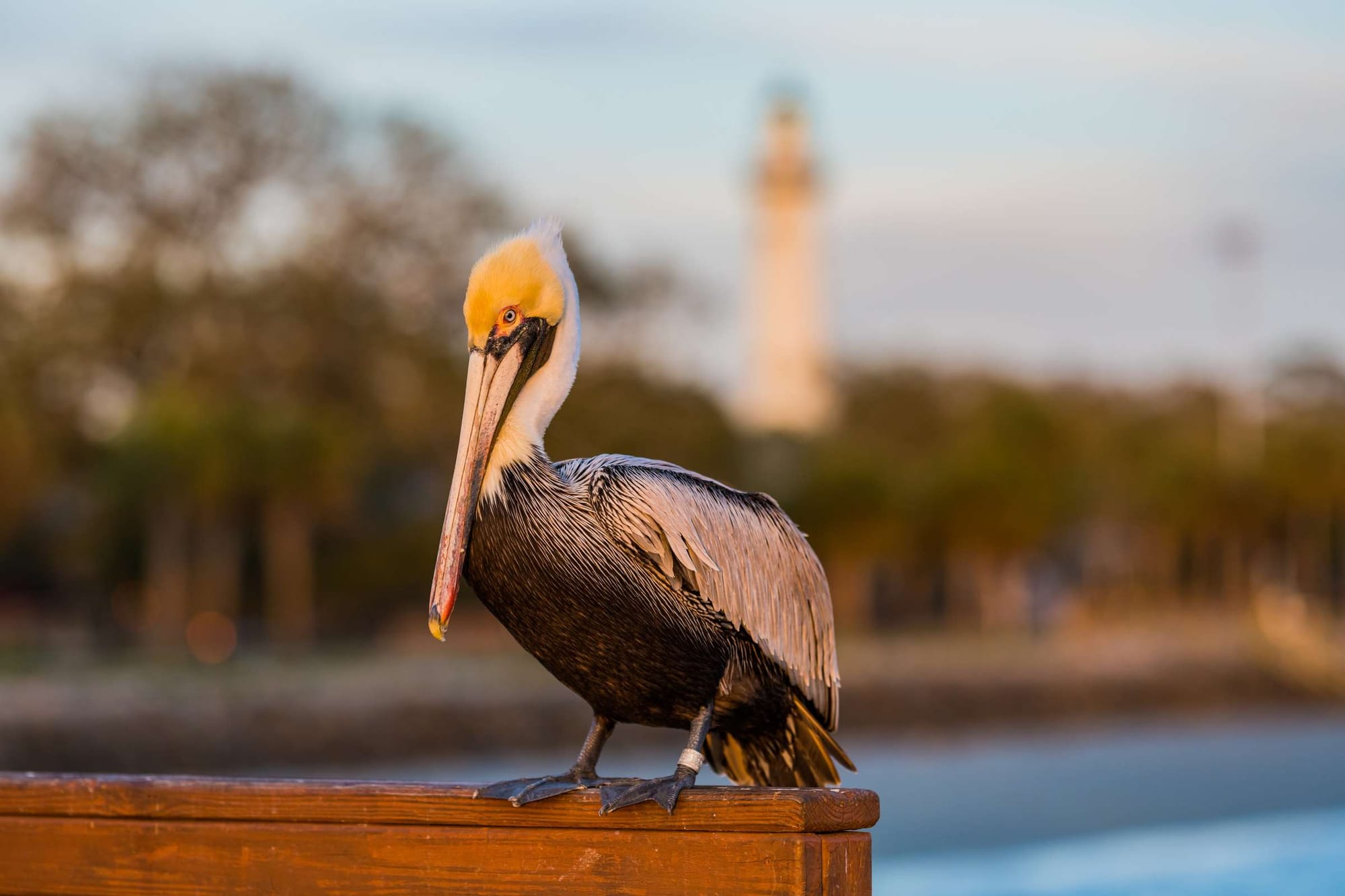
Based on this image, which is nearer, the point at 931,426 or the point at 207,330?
the point at 207,330

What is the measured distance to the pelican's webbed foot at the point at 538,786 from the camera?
288 centimetres

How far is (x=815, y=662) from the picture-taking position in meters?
3.21

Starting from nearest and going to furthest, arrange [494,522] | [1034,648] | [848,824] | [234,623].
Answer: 1. [848,824]
2. [494,522]
3. [234,623]
4. [1034,648]

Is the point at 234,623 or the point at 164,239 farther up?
the point at 164,239

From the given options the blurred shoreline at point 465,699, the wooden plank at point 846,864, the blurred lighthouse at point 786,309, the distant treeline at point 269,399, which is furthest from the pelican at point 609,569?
the blurred lighthouse at point 786,309

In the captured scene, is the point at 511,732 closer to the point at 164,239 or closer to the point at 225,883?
the point at 164,239

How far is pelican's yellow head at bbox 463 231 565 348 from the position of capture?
10.2 ft

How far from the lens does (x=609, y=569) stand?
298 cm

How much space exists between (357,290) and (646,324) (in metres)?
4.93

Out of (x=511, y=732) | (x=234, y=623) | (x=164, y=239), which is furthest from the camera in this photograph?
(x=164, y=239)

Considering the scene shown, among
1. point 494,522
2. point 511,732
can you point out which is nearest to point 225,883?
point 494,522

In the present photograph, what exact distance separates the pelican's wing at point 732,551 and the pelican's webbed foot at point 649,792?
32cm

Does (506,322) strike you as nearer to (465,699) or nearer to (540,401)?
(540,401)

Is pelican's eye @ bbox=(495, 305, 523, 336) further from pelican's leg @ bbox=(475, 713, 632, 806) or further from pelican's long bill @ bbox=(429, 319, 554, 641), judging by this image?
pelican's leg @ bbox=(475, 713, 632, 806)
